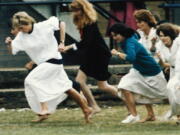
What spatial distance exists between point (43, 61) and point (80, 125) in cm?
125

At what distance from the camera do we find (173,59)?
628 inches

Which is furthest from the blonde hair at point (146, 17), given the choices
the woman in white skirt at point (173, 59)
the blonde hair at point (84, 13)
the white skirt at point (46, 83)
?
the white skirt at point (46, 83)

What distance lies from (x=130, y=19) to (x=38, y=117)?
369 cm

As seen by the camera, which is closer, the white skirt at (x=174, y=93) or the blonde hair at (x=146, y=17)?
the white skirt at (x=174, y=93)

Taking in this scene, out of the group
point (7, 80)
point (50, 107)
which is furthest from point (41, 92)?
point (7, 80)

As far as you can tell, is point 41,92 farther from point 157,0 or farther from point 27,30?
point 157,0

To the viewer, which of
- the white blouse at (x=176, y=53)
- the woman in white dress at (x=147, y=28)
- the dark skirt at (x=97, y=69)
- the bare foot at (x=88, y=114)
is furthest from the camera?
the dark skirt at (x=97, y=69)

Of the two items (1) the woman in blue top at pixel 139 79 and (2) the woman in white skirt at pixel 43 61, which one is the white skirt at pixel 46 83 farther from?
(1) the woman in blue top at pixel 139 79

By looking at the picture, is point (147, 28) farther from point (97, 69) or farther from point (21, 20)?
point (21, 20)

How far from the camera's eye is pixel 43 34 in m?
16.7

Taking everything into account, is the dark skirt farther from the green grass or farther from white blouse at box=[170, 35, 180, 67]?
white blouse at box=[170, 35, 180, 67]

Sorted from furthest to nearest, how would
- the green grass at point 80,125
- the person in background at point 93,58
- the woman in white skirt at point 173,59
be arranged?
the person in background at point 93,58 < the woman in white skirt at point 173,59 < the green grass at point 80,125

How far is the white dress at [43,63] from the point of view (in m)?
16.7

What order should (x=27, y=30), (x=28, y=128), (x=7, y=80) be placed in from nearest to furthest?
(x=28, y=128) < (x=27, y=30) < (x=7, y=80)
